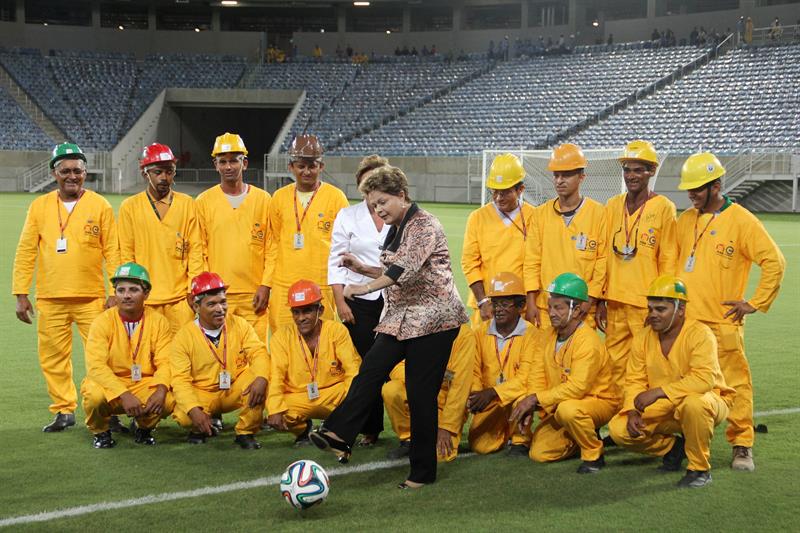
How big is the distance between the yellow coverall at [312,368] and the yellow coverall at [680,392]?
6.29 feet

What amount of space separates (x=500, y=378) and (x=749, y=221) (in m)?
1.96

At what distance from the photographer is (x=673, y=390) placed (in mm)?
5930

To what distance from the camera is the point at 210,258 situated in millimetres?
7656

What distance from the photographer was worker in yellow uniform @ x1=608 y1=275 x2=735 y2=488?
578 cm

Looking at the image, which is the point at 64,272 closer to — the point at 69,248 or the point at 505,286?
the point at 69,248

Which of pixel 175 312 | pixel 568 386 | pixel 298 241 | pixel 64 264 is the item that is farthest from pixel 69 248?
pixel 568 386

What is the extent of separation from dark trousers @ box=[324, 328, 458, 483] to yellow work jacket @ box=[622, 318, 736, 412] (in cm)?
134

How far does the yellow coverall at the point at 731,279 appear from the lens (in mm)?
6285

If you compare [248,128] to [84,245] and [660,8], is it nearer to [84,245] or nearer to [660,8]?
[660,8]

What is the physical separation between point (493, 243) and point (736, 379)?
2.03 metres

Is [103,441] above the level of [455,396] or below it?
below

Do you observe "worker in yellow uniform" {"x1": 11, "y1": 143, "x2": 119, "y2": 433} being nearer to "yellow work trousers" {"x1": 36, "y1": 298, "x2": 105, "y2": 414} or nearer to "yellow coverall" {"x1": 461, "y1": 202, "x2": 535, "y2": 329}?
"yellow work trousers" {"x1": 36, "y1": 298, "x2": 105, "y2": 414}

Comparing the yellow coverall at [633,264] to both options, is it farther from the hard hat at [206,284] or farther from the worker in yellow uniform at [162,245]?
the worker in yellow uniform at [162,245]

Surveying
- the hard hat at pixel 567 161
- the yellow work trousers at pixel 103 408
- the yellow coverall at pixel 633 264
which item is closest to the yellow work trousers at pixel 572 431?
the yellow coverall at pixel 633 264
